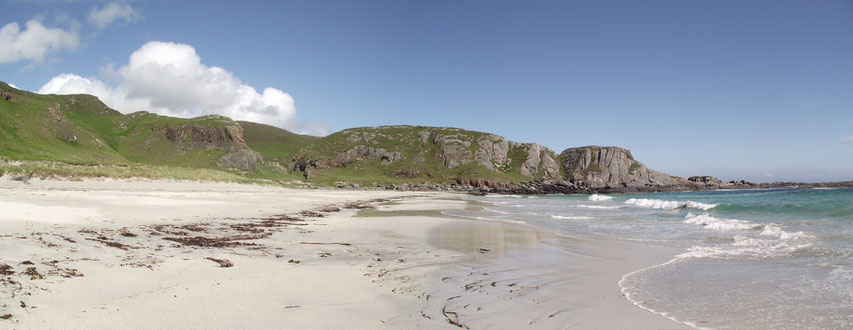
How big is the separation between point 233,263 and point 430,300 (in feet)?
12.5

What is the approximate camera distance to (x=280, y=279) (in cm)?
646

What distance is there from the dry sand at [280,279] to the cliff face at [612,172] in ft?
346

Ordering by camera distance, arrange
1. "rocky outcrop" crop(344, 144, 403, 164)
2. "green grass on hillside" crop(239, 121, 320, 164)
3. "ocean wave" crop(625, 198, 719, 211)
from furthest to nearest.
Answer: "green grass on hillside" crop(239, 121, 320, 164), "rocky outcrop" crop(344, 144, 403, 164), "ocean wave" crop(625, 198, 719, 211)

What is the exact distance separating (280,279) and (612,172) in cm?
12192

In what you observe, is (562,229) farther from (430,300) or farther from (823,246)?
(430,300)

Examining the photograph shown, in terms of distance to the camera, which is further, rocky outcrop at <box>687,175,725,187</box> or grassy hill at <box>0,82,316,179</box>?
rocky outcrop at <box>687,175,725,187</box>

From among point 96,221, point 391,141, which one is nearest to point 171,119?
point 391,141

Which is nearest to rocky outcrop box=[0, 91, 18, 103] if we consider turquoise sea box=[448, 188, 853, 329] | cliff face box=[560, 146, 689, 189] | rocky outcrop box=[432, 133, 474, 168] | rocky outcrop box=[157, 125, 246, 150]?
Answer: rocky outcrop box=[157, 125, 246, 150]

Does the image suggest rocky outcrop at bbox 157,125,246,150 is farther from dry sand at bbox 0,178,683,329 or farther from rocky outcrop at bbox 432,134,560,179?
dry sand at bbox 0,178,683,329

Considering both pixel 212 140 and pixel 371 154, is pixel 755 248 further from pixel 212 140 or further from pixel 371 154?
pixel 371 154

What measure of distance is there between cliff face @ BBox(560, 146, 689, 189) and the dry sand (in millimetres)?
105553

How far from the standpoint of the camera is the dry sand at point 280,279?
14.5ft

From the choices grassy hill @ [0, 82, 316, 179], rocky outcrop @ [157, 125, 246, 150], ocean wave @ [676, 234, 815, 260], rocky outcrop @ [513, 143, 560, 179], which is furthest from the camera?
rocky outcrop @ [513, 143, 560, 179]

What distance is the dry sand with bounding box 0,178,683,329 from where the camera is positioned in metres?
4.41
